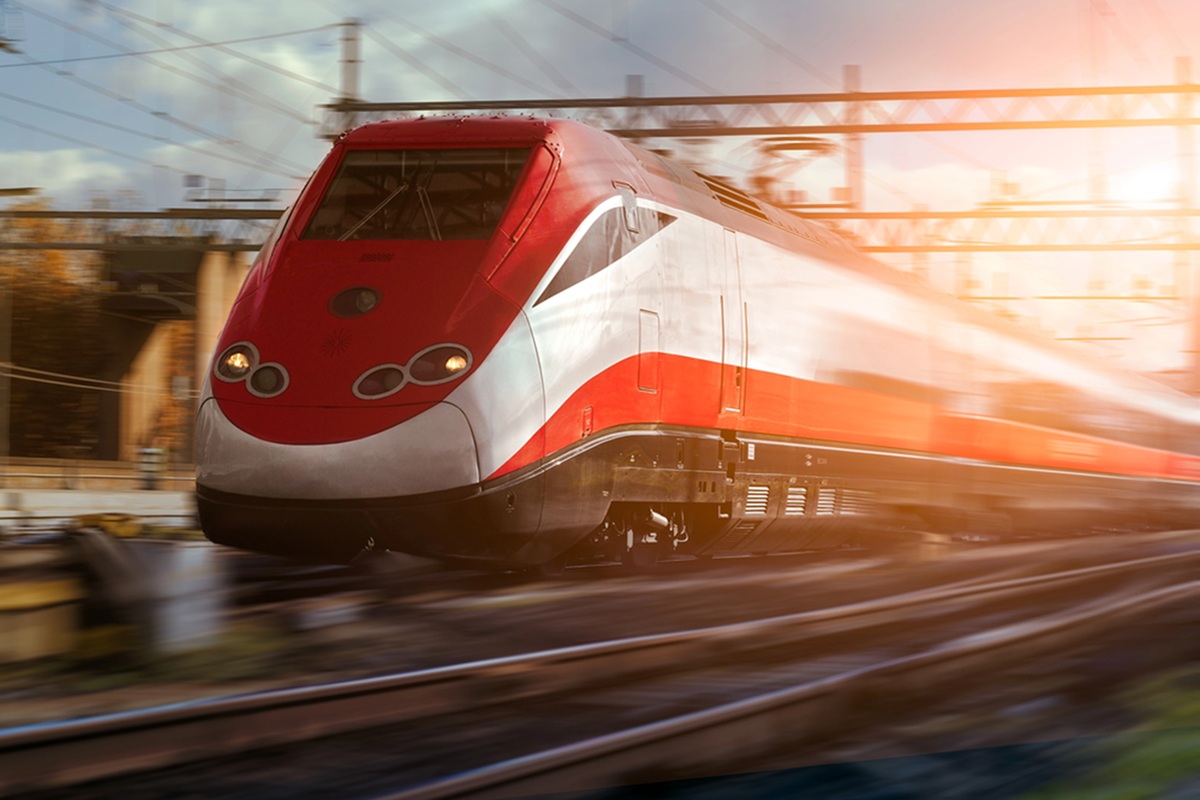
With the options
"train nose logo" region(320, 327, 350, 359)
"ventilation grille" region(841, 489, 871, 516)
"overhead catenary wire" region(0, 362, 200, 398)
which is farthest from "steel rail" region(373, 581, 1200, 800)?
"overhead catenary wire" region(0, 362, 200, 398)

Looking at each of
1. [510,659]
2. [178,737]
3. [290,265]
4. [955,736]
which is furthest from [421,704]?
[290,265]

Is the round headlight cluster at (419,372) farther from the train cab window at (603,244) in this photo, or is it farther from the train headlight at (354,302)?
the train cab window at (603,244)

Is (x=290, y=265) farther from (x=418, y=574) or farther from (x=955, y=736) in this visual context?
(x=955, y=736)

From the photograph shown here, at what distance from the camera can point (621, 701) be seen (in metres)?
5.52

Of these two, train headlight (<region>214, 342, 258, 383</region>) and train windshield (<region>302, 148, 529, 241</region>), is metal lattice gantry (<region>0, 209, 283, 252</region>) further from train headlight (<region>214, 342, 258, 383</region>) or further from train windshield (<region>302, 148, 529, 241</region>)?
train headlight (<region>214, 342, 258, 383</region>)

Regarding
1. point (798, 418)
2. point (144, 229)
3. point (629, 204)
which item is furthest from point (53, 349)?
point (629, 204)

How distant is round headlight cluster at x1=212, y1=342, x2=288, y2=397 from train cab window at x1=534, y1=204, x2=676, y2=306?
1476 millimetres

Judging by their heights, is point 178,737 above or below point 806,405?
below

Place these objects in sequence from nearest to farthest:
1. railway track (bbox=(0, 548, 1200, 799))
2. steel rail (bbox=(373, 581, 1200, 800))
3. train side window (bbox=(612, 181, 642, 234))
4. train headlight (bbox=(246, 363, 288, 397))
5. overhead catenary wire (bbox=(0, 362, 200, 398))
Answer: steel rail (bbox=(373, 581, 1200, 800)) < railway track (bbox=(0, 548, 1200, 799)) < train headlight (bbox=(246, 363, 288, 397)) < train side window (bbox=(612, 181, 642, 234)) < overhead catenary wire (bbox=(0, 362, 200, 398))

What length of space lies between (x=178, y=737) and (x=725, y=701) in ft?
7.13

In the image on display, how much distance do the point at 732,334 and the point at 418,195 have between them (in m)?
2.52

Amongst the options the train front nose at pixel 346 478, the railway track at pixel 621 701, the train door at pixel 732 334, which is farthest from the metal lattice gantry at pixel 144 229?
the railway track at pixel 621 701

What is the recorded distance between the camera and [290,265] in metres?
8.02

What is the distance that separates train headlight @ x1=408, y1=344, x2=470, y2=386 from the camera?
23.6 ft
